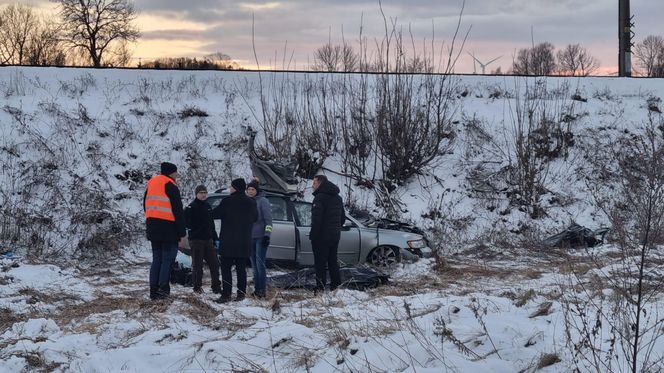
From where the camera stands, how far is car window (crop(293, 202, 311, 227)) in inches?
462

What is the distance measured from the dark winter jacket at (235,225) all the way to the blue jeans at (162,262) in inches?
25.9

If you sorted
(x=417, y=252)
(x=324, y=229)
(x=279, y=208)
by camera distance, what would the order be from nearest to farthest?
1. (x=324, y=229)
2. (x=279, y=208)
3. (x=417, y=252)

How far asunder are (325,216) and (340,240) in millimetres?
2222

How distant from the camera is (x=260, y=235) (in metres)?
9.31

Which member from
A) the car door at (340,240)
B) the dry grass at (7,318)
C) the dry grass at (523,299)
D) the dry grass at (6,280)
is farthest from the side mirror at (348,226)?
the dry grass at (7,318)

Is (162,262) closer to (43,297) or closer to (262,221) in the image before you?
(262,221)

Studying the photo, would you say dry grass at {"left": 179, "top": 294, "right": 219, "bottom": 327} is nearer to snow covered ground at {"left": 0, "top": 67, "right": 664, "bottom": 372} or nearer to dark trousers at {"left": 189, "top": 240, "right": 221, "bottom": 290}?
snow covered ground at {"left": 0, "top": 67, "right": 664, "bottom": 372}

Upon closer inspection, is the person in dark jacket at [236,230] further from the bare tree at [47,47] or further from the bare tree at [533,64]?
the bare tree at [47,47]

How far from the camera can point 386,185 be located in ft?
58.6

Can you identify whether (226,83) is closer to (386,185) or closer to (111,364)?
(386,185)

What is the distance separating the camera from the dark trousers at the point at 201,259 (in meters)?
9.20

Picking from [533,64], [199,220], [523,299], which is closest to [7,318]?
[199,220]

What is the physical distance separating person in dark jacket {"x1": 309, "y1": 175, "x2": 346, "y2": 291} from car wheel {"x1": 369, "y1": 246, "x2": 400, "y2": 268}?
2.25m

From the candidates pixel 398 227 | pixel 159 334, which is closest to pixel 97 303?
pixel 159 334
